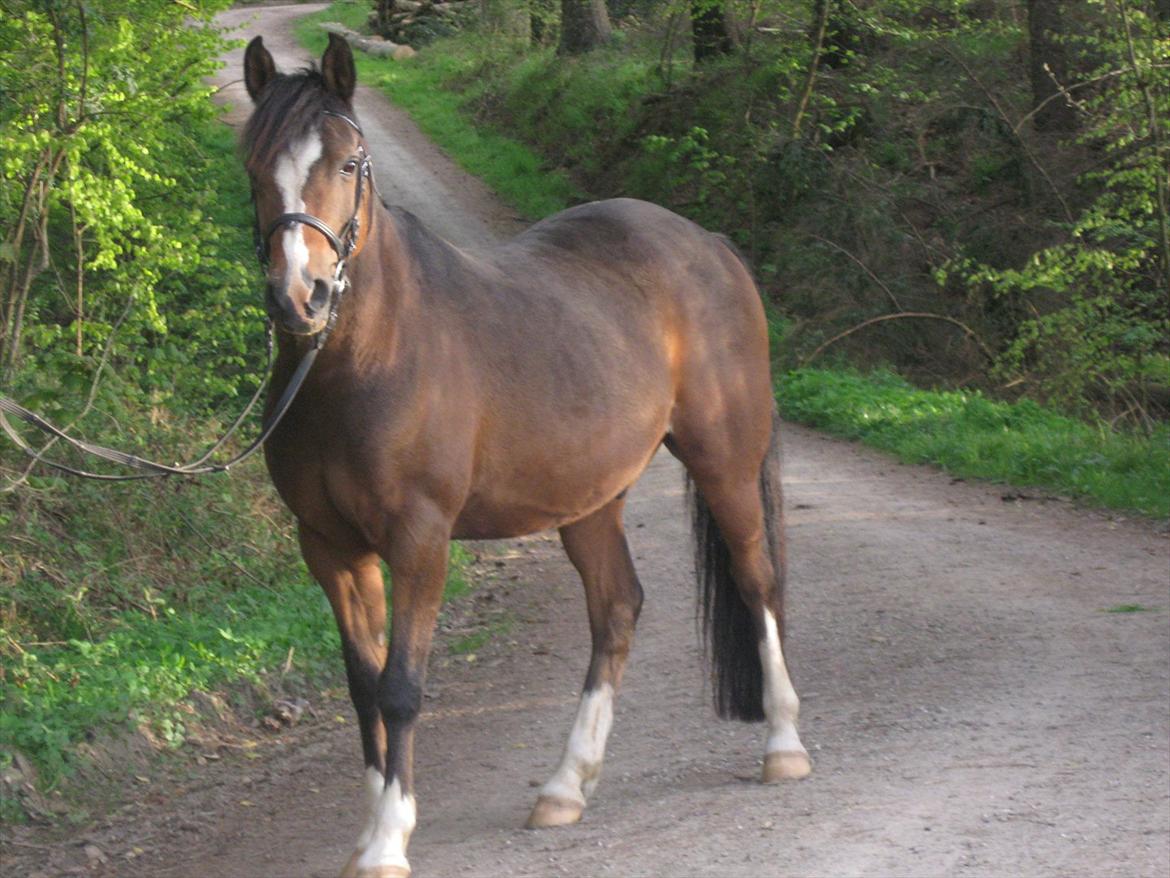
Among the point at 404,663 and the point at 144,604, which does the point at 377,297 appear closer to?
the point at 404,663

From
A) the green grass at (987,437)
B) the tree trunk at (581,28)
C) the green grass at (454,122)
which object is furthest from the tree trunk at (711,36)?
the green grass at (987,437)

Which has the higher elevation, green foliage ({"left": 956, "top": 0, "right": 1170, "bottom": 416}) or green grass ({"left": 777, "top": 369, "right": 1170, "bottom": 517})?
green foliage ({"left": 956, "top": 0, "right": 1170, "bottom": 416})

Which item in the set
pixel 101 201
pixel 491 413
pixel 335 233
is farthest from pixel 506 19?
pixel 335 233

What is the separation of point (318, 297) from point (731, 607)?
2.40 metres

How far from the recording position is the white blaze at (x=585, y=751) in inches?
183

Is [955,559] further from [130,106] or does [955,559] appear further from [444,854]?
[130,106]

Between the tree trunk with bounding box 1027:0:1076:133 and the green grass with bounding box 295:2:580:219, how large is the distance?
720 centimetres

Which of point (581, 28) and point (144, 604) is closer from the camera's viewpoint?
point (144, 604)

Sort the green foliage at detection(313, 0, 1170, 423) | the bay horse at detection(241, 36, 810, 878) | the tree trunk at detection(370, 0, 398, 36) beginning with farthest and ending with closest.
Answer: the tree trunk at detection(370, 0, 398, 36) → the green foliage at detection(313, 0, 1170, 423) → the bay horse at detection(241, 36, 810, 878)

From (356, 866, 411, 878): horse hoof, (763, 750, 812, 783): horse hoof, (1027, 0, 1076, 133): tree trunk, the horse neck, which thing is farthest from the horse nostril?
(1027, 0, 1076, 133): tree trunk

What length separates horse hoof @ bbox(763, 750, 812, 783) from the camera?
487 centimetres

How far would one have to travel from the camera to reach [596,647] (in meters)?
5.12

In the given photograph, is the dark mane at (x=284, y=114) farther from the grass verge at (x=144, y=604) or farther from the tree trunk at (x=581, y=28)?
the tree trunk at (x=581, y=28)

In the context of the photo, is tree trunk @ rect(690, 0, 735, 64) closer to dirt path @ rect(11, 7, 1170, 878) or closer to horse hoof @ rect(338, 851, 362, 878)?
dirt path @ rect(11, 7, 1170, 878)
